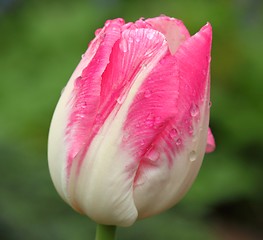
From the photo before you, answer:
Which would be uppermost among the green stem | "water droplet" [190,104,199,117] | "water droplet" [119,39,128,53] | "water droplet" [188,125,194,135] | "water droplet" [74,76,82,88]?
"water droplet" [119,39,128,53]

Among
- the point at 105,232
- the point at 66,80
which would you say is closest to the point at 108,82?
the point at 105,232

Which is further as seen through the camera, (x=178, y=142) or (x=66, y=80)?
(x=66, y=80)

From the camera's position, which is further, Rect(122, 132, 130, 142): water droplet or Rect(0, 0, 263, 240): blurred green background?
Rect(0, 0, 263, 240): blurred green background

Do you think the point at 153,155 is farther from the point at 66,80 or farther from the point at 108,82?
the point at 66,80

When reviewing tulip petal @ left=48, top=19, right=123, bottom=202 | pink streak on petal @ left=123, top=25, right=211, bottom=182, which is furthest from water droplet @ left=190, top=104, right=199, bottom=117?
tulip petal @ left=48, top=19, right=123, bottom=202

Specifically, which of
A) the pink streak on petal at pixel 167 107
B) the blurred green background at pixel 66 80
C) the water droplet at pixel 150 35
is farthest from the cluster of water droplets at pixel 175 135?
the blurred green background at pixel 66 80

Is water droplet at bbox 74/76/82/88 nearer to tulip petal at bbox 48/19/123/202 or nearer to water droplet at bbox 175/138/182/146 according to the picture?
tulip petal at bbox 48/19/123/202

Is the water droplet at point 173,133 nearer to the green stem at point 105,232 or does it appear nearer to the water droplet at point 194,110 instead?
the water droplet at point 194,110
